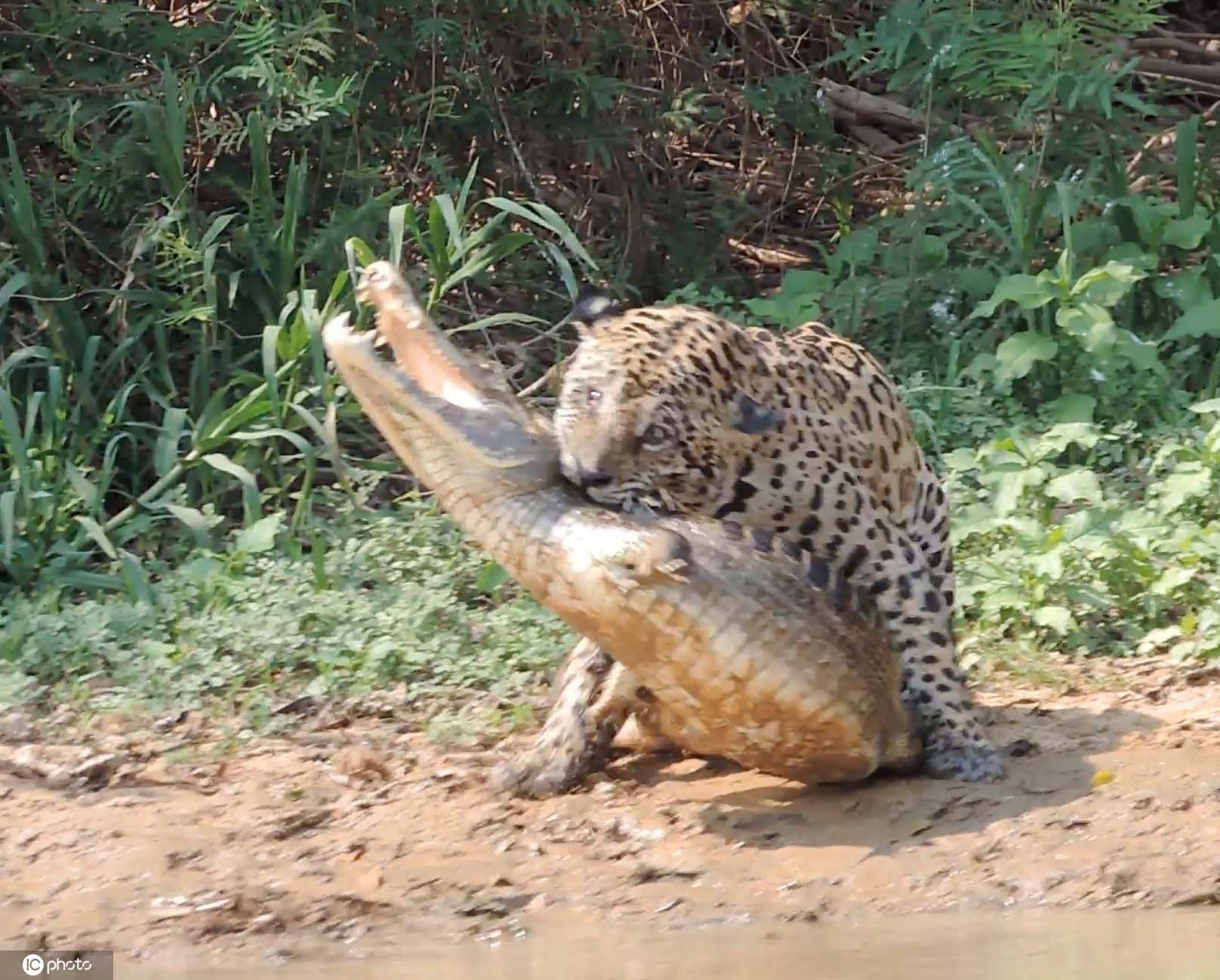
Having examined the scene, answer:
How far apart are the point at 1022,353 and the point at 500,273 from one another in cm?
219

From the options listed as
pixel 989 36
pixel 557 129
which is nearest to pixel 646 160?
pixel 557 129

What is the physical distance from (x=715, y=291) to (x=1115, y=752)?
358 cm

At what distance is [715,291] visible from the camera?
8547mm

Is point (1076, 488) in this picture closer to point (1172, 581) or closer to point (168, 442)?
point (1172, 581)

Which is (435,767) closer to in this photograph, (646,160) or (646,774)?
(646,774)

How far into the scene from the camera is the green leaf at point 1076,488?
659 cm

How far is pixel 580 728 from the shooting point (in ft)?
17.4

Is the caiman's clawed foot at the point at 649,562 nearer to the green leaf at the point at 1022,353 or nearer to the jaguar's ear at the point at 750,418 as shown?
the jaguar's ear at the point at 750,418

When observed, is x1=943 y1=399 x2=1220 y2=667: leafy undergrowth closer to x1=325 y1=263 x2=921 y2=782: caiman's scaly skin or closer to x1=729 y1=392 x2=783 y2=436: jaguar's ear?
x1=325 y1=263 x2=921 y2=782: caiman's scaly skin

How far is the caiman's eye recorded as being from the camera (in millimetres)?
4828

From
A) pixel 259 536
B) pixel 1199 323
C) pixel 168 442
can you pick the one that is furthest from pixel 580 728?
pixel 1199 323

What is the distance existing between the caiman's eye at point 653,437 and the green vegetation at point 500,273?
136cm

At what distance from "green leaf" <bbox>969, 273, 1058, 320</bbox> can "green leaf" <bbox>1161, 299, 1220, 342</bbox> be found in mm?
553

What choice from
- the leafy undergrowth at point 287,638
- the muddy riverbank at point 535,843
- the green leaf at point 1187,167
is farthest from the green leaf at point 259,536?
the green leaf at point 1187,167
